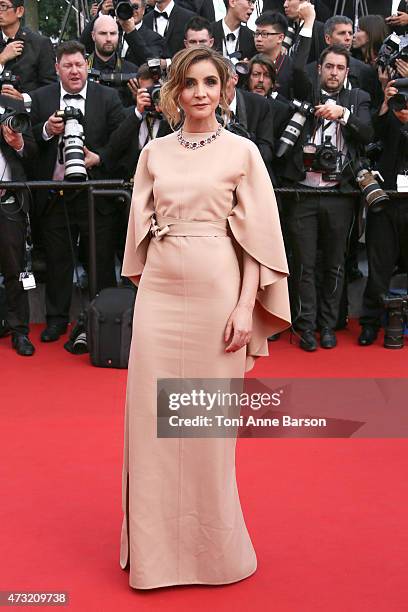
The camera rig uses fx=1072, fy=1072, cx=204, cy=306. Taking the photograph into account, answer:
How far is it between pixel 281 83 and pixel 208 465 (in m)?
5.00

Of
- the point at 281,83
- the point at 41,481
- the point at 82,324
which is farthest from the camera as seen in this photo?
the point at 281,83

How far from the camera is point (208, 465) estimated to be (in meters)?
3.54

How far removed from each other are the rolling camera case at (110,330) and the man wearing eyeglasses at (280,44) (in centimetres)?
200

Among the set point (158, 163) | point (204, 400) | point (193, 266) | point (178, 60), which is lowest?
point (204, 400)

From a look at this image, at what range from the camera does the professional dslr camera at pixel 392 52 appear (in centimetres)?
729

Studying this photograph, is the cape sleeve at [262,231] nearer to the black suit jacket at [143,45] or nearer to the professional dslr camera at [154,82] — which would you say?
the professional dslr camera at [154,82]

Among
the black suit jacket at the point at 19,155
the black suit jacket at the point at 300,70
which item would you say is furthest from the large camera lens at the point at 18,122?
the black suit jacket at the point at 300,70

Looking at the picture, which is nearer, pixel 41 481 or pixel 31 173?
pixel 41 481

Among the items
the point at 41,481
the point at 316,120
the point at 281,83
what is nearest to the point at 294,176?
the point at 316,120

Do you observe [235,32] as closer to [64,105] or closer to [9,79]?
[64,105]

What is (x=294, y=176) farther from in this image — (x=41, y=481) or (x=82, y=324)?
(x=41, y=481)

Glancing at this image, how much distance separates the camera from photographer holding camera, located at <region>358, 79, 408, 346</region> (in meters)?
7.29

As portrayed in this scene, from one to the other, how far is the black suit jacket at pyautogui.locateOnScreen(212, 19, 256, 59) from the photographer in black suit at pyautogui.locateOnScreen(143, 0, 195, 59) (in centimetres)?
32

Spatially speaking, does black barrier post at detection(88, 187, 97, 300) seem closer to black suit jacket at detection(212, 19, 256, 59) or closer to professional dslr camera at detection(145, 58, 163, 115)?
professional dslr camera at detection(145, 58, 163, 115)
